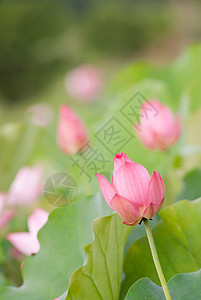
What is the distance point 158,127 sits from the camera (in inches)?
25.5

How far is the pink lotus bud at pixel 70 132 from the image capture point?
0.69 meters

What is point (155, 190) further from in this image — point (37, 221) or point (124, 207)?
point (37, 221)

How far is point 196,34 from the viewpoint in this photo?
861 cm

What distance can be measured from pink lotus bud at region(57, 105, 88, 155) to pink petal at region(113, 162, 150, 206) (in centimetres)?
34

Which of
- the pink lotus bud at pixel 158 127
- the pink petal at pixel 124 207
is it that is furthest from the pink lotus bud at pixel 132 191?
the pink lotus bud at pixel 158 127

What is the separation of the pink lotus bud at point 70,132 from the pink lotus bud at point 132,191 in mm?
342

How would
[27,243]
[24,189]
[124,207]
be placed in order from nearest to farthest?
1. [124,207]
2. [27,243]
3. [24,189]

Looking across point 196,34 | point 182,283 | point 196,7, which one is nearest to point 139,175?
point 182,283

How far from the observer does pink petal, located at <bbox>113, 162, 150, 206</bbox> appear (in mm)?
349

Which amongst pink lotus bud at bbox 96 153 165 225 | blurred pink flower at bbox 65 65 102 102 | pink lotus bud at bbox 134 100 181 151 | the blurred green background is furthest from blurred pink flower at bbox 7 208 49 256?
the blurred green background

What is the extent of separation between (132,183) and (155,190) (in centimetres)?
2

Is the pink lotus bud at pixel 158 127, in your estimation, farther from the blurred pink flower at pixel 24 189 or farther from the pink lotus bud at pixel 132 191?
the pink lotus bud at pixel 132 191

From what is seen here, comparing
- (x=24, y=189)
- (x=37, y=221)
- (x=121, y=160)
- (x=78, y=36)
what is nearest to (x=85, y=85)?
(x=24, y=189)

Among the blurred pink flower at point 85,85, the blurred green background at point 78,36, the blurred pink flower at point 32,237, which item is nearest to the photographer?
the blurred pink flower at point 32,237
